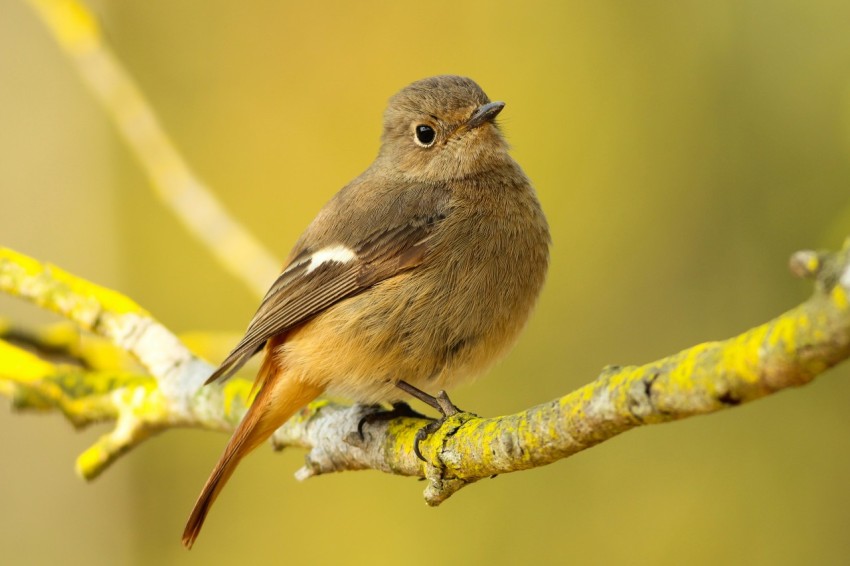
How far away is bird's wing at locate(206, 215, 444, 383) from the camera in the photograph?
12.0 ft

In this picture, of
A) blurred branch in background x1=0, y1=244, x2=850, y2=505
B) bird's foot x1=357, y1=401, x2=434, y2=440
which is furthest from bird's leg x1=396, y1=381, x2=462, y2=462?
bird's foot x1=357, y1=401, x2=434, y2=440

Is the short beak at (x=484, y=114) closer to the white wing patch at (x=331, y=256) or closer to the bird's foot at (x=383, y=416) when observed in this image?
the white wing patch at (x=331, y=256)

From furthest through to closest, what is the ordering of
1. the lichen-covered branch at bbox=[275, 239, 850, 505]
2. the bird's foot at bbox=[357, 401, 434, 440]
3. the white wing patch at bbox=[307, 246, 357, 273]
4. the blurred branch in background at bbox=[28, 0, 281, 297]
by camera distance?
the blurred branch in background at bbox=[28, 0, 281, 297]
the white wing patch at bbox=[307, 246, 357, 273]
the bird's foot at bbox=[357, 401, 434, 440]
the lichen-covered branch at bbox=[275, 239, 850, 505]

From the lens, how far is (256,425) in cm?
350

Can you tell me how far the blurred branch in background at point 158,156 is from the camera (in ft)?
15.7

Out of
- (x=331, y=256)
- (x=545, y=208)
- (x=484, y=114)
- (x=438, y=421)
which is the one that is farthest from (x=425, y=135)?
(x=545, y=208)

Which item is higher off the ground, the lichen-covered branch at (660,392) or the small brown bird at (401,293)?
the small brown bird at (401,293)

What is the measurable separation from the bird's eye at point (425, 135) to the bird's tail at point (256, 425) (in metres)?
1.17

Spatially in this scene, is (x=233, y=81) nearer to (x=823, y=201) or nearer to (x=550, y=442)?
(x=823, y=201)

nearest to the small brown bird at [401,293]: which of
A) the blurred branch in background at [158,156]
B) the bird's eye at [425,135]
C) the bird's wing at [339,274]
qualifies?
the bird's wing at [339,274]

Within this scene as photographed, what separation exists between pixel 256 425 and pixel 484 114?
4.99 ft

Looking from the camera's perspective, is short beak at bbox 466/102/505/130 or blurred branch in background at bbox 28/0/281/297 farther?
blurred branch in background at bbox 28/0/281/297

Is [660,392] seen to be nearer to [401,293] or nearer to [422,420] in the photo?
[422,420]

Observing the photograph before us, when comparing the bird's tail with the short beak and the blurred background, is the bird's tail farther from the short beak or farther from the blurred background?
the blurred background
